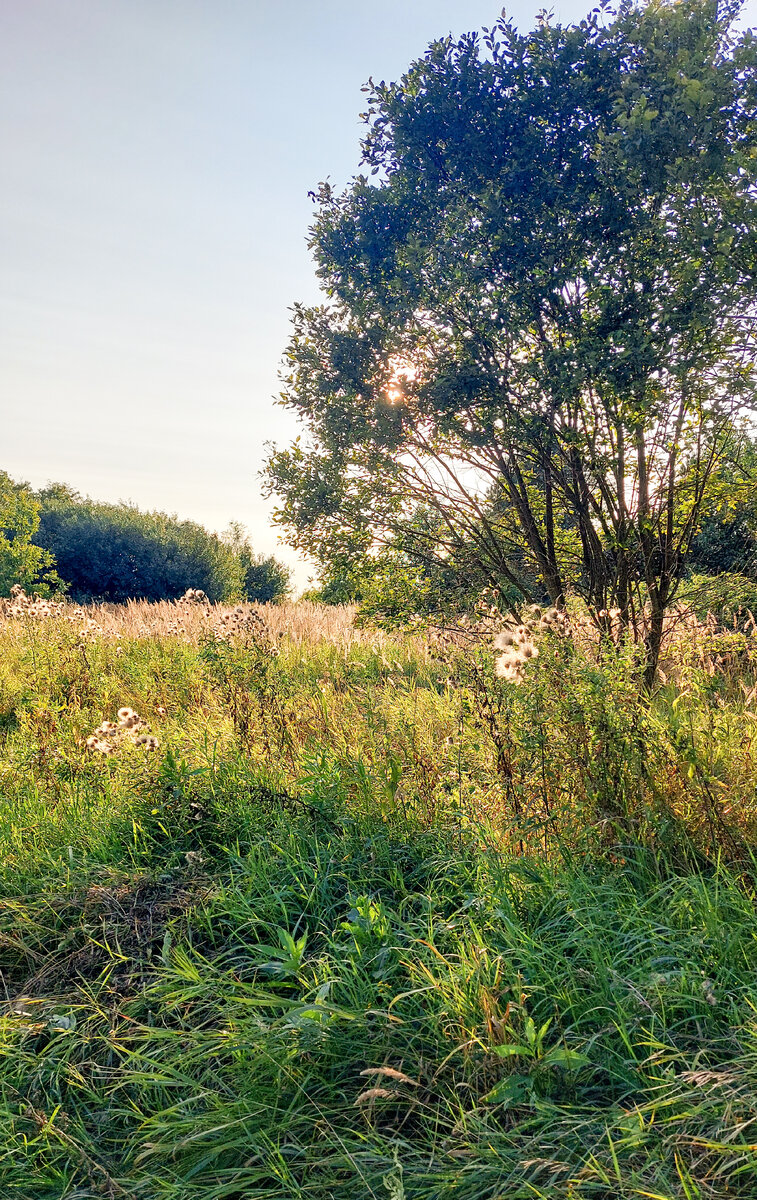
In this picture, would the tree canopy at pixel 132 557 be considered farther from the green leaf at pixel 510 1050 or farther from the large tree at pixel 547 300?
the green leaf at pixel 510 1050

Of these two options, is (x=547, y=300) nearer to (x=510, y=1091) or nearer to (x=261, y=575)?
(x=510, y=1091)

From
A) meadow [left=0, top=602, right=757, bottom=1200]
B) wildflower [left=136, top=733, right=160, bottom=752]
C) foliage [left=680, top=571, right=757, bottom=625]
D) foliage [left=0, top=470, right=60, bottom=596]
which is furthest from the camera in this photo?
foliage [left=0, top=470, right=60, bottom=596]

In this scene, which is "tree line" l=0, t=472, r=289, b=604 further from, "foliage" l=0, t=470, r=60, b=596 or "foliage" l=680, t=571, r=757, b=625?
"foliage" l=680, t=571, r=757, b=625

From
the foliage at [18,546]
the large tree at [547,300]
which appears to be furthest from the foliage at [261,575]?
the large tree at [547,300]

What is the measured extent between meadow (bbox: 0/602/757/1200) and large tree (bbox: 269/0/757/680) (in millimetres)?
1502

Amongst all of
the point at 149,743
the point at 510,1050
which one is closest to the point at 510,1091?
the point at 510,1050

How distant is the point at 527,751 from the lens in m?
3.51

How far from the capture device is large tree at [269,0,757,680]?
4.43 meters

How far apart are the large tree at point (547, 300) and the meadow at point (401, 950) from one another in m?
1.50

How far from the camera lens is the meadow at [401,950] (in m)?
2.09

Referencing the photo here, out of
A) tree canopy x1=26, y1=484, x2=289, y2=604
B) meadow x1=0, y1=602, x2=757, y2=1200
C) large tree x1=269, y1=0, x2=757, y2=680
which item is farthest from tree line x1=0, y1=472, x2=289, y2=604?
meadow x1=0, y1=602, x2=757, y2=1200

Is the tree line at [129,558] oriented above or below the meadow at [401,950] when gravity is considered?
above

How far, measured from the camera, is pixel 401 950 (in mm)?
2684

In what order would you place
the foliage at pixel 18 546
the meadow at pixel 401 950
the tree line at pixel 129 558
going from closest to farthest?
the meadow at pixel 401 950, the foliage at pixel 18 546, the tree line at pixel 129 558
